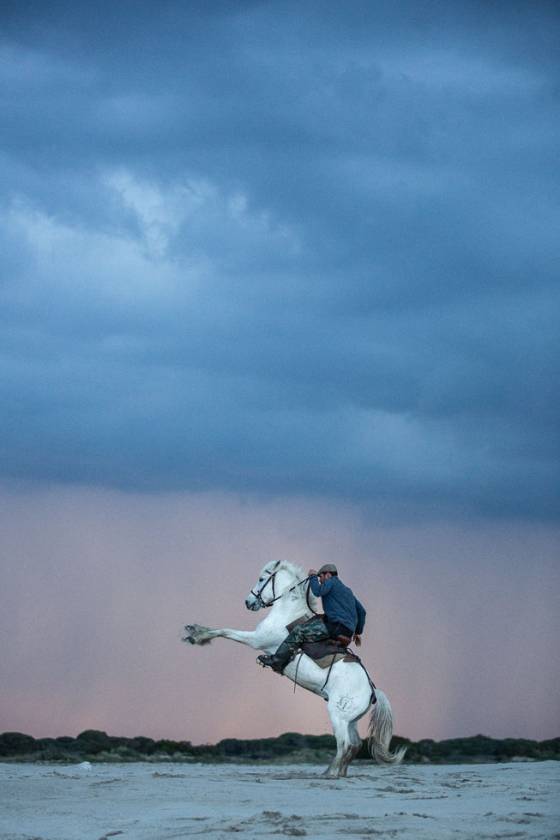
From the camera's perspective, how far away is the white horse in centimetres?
2019

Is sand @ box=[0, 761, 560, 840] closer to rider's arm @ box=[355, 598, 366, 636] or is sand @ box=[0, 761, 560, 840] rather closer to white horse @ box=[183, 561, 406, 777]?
white horse @ box=[183, 561, 406, 777]

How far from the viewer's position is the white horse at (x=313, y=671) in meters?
20.2

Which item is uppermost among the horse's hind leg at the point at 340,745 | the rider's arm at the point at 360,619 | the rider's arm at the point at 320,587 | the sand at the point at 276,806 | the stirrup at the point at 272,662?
the rider's arm at the point at 320,587

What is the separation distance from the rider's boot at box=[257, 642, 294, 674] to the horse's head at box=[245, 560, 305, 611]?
1.32 meters

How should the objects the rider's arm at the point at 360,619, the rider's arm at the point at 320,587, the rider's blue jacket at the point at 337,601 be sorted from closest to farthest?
1. the rider's blue jacket at the point at 337,601
2. the rider's arm at the point at 320,587
3. the rider's arm at the point at 360,619

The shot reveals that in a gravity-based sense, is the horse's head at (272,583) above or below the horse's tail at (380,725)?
above

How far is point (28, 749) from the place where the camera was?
33.1m

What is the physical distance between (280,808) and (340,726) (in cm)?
529

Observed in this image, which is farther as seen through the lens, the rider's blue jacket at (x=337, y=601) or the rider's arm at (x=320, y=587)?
the rider's arm at (x=320, y=587)

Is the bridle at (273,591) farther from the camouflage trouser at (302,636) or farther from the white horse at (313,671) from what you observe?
the camouflage trouser at (302,636)

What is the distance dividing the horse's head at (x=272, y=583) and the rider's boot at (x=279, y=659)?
132 centimetres

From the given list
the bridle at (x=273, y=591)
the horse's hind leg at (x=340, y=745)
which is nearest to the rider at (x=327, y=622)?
the bridle at (x=273, y=591)

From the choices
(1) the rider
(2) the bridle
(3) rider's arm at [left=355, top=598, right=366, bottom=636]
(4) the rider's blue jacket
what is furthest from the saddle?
(2) the bridle

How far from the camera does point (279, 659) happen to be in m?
21.2
